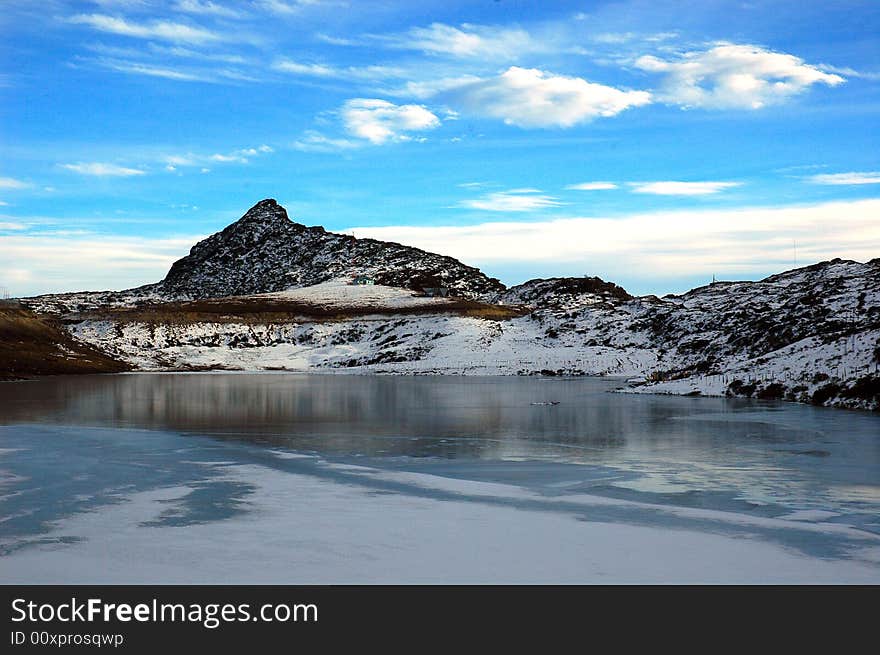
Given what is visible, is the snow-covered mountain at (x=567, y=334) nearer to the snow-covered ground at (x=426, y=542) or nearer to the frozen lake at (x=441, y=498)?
the frozen lake at (x=441, y=498)

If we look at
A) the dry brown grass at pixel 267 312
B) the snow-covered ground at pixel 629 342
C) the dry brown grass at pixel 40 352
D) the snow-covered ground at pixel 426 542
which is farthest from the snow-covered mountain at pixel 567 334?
the snow-covered ground at pixel 426 542

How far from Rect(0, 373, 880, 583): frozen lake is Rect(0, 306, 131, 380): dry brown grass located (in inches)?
1294

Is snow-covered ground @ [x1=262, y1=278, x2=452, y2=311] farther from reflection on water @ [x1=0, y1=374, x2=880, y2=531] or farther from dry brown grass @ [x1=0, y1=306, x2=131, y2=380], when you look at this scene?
reflection on water @ [x1=0, y1=374, x2=880, y2=531]

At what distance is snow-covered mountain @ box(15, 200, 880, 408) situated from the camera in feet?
118

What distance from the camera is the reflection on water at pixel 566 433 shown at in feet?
46.0

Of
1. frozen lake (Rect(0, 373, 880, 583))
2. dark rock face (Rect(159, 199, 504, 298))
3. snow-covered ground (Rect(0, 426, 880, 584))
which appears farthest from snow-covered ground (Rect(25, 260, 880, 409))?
dark rock face (Rect(159, 199, 504, 298))

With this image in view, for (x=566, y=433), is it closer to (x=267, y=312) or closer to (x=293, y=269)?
(x=267, y=312)

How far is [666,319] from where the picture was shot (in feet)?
229

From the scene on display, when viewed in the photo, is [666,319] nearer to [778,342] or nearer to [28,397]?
[778,342]

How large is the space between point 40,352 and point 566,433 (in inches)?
1978

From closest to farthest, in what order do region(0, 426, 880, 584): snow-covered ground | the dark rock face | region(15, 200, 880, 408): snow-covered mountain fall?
region(0, 426, 880, 584): snow-covered ground < region(15, 200, 880, 408): snow-covered mountain < the dark rock face
